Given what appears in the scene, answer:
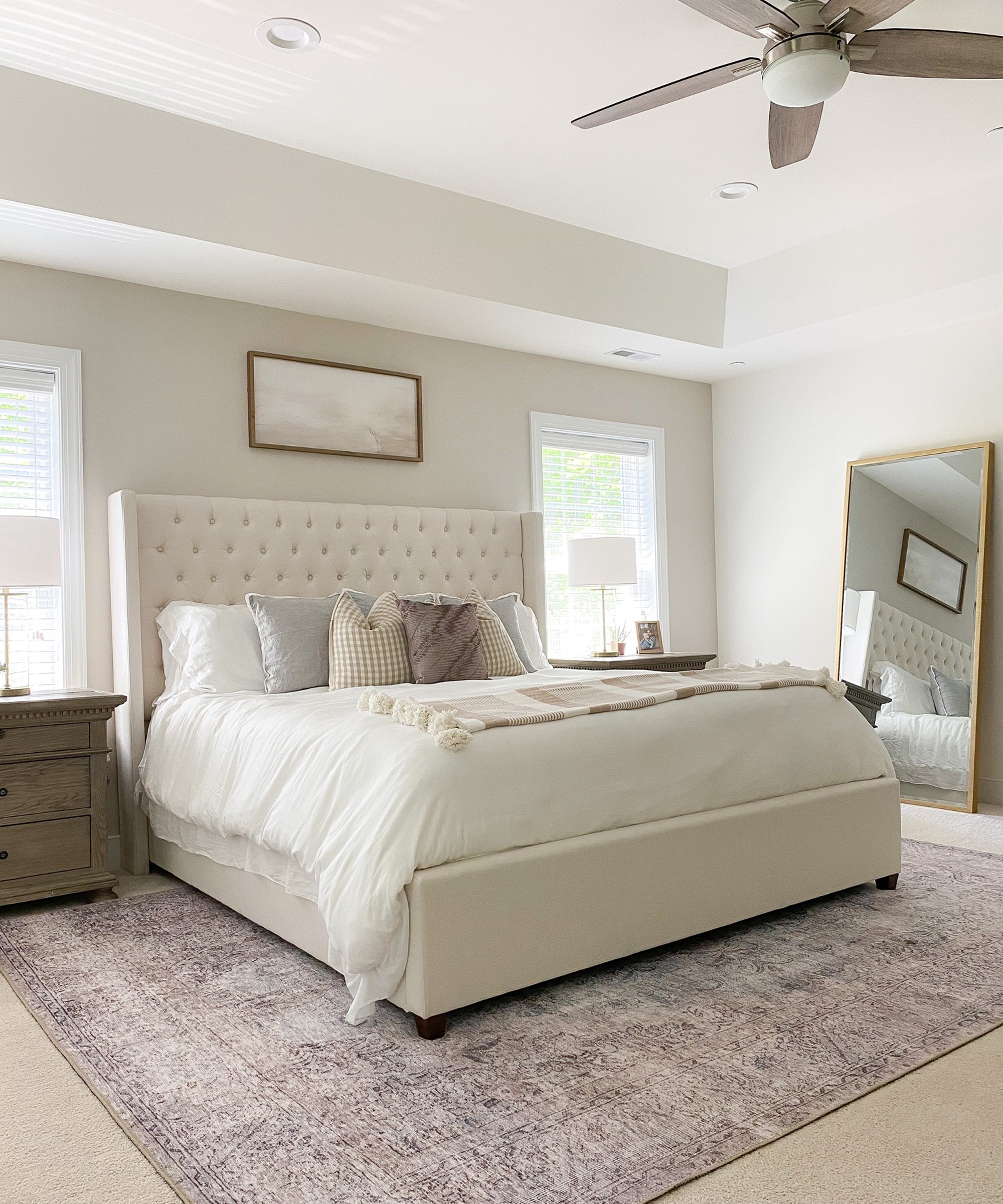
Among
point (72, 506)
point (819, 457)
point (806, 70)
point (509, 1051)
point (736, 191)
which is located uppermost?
point (736, 191)

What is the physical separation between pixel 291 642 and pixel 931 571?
3.20 metres

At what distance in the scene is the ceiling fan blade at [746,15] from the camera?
91.4 inches

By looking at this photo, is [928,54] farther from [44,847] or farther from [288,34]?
[44,847]

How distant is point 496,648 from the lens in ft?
13.6

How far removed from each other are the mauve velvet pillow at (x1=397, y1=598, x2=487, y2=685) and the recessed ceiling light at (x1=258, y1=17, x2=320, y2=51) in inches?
78.4

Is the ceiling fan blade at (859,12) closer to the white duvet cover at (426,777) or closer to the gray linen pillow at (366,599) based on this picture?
the white duvet cover at (426,777)

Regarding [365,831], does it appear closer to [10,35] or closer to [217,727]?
[217,727]

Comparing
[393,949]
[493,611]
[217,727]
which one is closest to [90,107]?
[217,727]

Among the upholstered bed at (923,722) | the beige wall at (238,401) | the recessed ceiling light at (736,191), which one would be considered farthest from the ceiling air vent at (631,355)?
the upholstered bed at (923,722)

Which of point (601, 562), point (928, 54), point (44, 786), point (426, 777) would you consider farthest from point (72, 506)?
point (928, 54)

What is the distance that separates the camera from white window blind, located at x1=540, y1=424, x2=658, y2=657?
18.4 feet

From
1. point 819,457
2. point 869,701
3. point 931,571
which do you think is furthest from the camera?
point 819,457

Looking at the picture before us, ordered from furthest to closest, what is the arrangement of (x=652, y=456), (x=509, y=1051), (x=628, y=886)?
(x=652, y=456)
(x=628, y=886)
(x=509, y=1051)

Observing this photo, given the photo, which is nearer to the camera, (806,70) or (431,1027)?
(431,1027)
